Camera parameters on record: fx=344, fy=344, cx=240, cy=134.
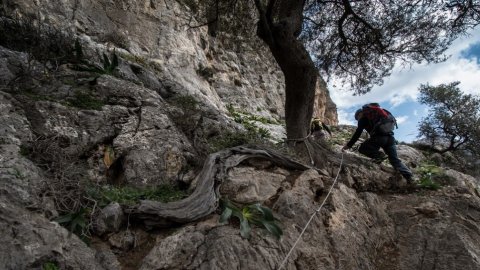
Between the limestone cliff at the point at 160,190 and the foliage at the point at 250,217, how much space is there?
8 centimetres

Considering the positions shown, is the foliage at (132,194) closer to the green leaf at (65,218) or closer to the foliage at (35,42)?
the green leaf at (65,218)

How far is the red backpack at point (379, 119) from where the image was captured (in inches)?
246

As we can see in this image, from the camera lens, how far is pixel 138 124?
5.41 metres

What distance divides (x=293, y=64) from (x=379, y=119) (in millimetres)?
1899

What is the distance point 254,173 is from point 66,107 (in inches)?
113

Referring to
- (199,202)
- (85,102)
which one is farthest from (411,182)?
(85,102)

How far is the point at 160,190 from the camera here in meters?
4.43

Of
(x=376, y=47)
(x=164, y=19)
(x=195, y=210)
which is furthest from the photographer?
(x=164, y=19)

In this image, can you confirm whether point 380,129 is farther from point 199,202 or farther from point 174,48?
point 174,48

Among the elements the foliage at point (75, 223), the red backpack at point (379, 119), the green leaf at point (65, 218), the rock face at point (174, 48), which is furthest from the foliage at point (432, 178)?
the green leaf at point (65, 218)

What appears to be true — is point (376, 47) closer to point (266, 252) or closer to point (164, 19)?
point (266, 252)

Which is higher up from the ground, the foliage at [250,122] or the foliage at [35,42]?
the foliage at [250,122]

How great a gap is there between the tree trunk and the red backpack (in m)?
1.12

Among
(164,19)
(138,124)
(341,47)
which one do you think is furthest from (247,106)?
(138,124)
